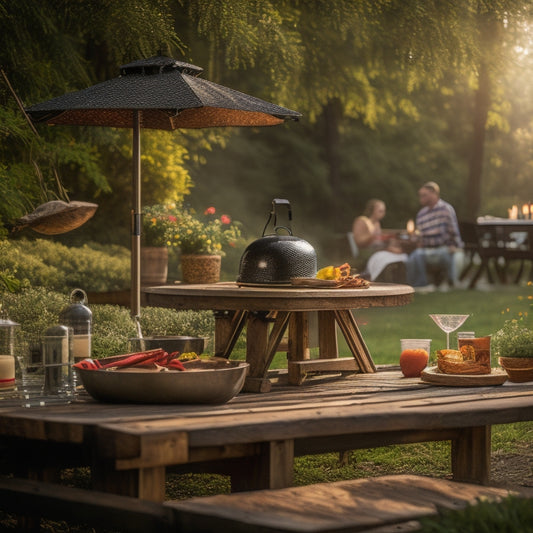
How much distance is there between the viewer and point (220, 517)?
3652mm

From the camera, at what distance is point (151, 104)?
5.93 meters

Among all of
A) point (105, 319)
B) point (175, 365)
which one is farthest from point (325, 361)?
point (105, 319)

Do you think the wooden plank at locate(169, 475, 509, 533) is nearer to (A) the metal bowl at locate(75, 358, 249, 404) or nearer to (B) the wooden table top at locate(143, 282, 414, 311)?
(A) the metal bowl at locate(75, 358, 249, 404)

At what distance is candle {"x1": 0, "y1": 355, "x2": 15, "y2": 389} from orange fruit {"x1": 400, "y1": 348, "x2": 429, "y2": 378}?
7.97ft

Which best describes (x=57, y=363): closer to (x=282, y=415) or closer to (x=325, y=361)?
(x=282, y=415)

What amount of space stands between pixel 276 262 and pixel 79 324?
4.17 ft

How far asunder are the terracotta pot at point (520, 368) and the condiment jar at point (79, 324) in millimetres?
2577

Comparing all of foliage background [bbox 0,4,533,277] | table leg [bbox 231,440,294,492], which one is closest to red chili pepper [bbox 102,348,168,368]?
table leg [bbox 231,440,294,492]

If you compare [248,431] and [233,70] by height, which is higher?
[233,70]

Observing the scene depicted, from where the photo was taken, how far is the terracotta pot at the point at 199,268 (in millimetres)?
8797

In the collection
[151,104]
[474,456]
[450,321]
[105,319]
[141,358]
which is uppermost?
[151,104]

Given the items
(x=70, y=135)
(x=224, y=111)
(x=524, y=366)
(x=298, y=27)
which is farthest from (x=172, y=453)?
(x=298, y=27)

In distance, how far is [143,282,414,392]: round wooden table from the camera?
18.4 feet

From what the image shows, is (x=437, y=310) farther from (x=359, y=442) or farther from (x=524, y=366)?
(x=359, y=442)
